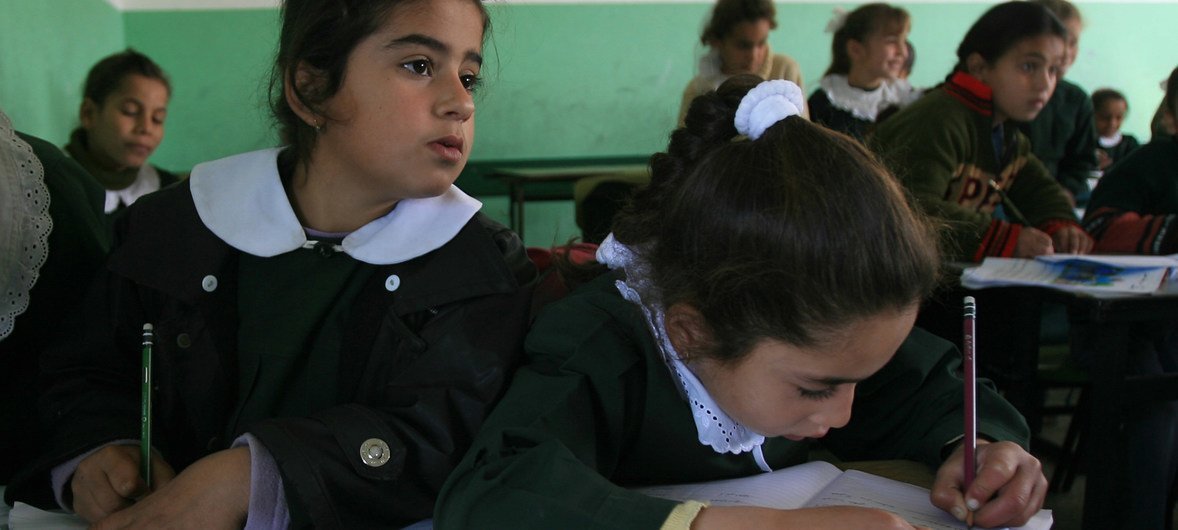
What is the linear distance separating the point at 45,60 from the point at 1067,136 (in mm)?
3786

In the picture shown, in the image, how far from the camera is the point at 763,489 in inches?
37.0

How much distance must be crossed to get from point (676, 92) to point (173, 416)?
5.67 m

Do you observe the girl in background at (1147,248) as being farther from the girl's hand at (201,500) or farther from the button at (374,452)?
the girl's hand at (201,500)

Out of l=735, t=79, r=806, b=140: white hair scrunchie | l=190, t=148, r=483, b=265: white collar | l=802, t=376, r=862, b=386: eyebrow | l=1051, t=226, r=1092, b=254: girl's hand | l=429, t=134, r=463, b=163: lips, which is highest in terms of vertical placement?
l=735, t=79, r=806, b=140: white hair scrunchie

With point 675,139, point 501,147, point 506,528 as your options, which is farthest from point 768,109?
point 501,147

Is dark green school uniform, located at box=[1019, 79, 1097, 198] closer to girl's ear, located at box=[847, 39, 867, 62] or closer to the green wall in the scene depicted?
girl's ear, located at box=[847, 39, 867, 62]

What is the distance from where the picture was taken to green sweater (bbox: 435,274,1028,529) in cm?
79

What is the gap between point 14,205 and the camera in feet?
3.51

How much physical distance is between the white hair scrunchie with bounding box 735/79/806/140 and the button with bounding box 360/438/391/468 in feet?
1.50

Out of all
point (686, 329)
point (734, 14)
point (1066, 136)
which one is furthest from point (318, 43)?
point (1066, 136)

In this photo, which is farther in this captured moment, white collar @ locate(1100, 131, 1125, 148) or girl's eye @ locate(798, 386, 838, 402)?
white collar @ locate(1100, 131, 1125, 148)

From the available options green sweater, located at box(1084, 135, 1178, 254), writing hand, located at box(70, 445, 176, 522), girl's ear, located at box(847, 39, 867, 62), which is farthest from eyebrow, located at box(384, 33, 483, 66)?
girl's ear, located at box(847, 39, 867, 62)

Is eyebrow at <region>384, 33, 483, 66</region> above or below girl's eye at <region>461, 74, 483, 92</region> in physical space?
above

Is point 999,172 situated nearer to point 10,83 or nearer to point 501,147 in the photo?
point 10,83
